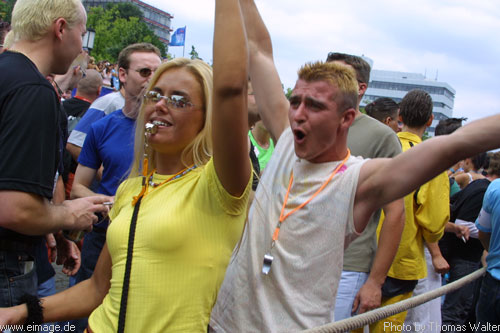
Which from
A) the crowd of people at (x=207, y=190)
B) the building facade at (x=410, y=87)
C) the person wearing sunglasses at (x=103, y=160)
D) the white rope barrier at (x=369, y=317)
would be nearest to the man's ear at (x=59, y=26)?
the crowd of people at (x=207, y=190)

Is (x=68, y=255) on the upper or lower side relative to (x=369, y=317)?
lower

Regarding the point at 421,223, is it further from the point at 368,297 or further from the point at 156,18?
the point at 156,18

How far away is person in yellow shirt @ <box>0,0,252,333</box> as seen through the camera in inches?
59.6

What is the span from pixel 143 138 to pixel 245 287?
798 millimetres

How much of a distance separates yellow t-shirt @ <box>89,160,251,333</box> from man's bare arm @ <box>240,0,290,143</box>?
82 centimetres

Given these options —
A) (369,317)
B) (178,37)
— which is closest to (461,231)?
(369,317)

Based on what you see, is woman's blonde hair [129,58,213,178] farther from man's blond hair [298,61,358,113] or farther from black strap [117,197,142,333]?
man's blond hair [298,61,358,113]

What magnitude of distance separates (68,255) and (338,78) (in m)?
2.28

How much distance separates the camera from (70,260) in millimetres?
3404

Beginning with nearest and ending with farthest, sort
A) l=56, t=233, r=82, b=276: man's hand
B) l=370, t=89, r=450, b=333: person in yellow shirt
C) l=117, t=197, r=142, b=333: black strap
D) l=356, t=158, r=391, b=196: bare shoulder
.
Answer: l=117, t=197, r=142, b=333: black strap → l=356, t=158, r=391, b=196: bare shoulder → l=56, t=233, r=82, b=276: man's hand → l=370, t=89, r=450, b=333: person in yellow shirt

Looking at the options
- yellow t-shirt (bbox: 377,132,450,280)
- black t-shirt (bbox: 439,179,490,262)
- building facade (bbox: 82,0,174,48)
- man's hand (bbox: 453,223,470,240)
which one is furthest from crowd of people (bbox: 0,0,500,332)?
building facade (bbox: 82,0,174,48)

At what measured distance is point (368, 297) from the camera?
2971mm

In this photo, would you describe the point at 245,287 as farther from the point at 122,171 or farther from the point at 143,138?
the point at 122,171

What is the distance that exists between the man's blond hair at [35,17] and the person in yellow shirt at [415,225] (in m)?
2.57
